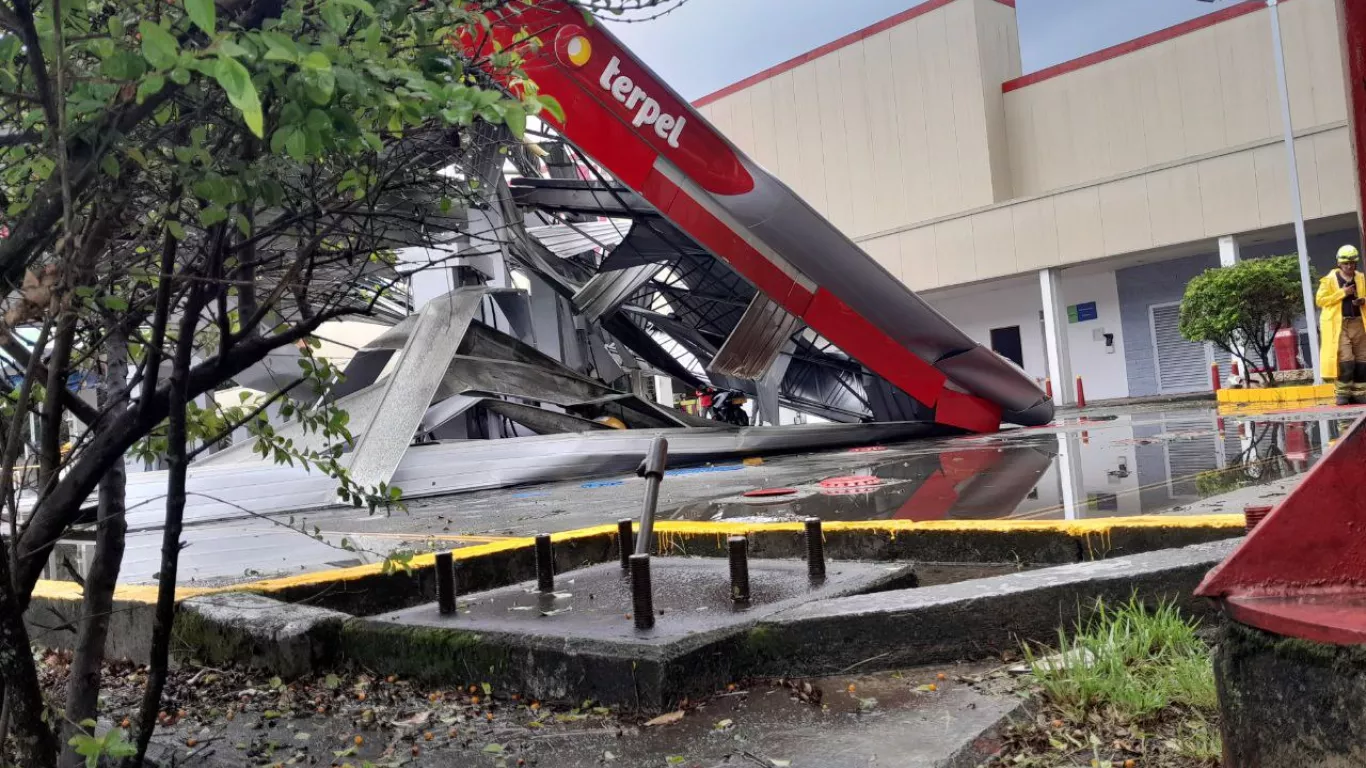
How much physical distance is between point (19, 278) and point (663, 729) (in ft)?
6.02

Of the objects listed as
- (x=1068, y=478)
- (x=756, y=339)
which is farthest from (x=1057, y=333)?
(x=1068, y=478)

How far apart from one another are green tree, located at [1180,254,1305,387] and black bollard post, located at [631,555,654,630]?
14.6m

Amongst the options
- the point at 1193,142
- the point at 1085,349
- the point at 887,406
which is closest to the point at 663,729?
the point at 887,406

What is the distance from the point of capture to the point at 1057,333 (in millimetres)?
24594

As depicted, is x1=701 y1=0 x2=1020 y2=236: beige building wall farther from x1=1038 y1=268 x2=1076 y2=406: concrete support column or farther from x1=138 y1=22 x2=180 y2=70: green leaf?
Result: x1=138 y1=22 x2=180 y2=70: green leaf

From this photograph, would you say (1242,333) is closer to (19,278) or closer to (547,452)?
(547,452)

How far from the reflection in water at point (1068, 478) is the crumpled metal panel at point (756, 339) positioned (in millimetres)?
2011

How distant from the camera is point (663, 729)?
268cm

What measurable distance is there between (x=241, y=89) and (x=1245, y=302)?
1648cm

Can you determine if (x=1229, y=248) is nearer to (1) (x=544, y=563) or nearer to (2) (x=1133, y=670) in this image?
(1) (x=544, y=563)

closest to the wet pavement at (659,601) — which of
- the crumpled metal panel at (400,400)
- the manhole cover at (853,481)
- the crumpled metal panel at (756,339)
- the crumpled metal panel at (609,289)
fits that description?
the manhole cover at (853,481)

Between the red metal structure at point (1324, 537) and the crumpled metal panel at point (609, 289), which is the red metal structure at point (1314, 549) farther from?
the crumpled metal panel at point (609, 289)

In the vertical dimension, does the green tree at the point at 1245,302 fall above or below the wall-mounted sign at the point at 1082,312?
below

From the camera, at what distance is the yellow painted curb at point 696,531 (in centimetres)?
392
